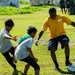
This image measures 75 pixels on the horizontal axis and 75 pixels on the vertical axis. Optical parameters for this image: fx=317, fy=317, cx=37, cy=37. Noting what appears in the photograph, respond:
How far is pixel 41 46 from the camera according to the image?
41.5 feet

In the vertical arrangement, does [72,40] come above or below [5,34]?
below

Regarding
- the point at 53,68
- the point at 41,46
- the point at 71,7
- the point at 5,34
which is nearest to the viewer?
the point at 5,34

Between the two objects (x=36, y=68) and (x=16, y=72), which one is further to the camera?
(x=16, y=72)

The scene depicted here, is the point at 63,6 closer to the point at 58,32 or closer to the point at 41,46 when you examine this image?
the point at 41,46

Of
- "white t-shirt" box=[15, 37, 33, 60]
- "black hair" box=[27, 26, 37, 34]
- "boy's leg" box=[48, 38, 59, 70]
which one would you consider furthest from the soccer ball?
"black hair" box=[27, 26, 37, 34]

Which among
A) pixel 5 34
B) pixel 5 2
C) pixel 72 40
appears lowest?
pixel 5 2

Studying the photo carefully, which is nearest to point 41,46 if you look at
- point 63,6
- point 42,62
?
point 42,62

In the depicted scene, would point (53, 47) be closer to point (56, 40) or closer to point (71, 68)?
point (56, 40)

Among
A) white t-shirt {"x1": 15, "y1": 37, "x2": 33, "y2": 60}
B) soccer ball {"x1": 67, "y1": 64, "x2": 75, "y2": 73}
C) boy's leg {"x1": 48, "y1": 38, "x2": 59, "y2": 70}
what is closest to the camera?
white t-shirt {"x1": 15, "y1": 37, "x2": 33, "y2": 60}

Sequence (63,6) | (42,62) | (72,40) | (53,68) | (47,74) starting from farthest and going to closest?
(63,6)
(72,40)
(42,62)
(53,68)
(47,74)

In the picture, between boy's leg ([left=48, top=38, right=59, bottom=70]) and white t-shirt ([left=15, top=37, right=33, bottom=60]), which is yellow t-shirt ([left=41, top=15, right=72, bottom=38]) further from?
white t-shirt ([left=15, top=37, right=33, bottom=60])

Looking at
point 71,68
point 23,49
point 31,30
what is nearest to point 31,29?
point 31,30

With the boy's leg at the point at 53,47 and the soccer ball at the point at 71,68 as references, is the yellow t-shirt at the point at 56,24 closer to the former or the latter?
the boy's leg at the point at 53,47

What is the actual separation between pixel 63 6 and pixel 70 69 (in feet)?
82.3
